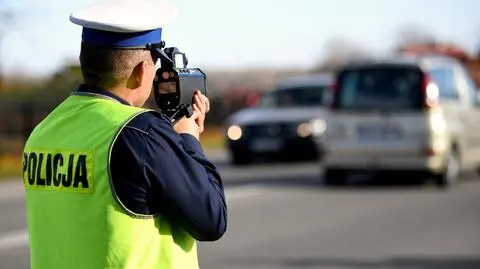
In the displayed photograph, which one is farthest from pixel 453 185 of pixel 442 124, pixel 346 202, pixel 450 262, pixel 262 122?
pixel 450 262

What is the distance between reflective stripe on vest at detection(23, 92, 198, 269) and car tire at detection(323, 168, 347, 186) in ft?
45.6

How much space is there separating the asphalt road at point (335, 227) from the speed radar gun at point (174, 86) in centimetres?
667

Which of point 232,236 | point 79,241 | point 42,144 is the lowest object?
point 232,236

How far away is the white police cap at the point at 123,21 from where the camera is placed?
10.7 ft

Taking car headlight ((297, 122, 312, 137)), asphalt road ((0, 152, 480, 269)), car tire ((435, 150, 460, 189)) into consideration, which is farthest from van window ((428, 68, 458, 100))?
car headlight ((297, 122, 312, 137))

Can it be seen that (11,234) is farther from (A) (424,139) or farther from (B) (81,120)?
(B) (81,120)

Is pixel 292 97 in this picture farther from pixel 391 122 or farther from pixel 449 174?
pixel 391 122

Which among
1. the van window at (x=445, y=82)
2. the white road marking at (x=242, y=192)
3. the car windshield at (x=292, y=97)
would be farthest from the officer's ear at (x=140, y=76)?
the car windshield at (x=292, y=97)

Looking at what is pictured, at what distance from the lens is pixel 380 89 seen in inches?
660

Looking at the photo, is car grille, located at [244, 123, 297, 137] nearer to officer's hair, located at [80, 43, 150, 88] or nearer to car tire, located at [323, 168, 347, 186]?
car tire, located at [323, 168, 347, 186]

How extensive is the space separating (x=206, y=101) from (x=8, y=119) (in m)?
25.2

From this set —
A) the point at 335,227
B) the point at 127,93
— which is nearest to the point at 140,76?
the point at 127,93

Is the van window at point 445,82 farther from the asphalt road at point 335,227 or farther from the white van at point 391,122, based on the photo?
the asphalt road at point 335,227

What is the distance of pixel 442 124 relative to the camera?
1673 centimetres
